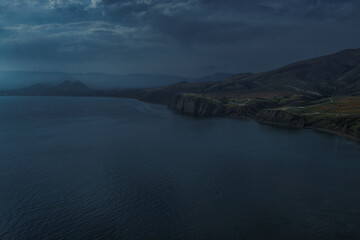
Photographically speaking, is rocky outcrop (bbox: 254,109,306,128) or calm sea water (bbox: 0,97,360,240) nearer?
calm sea water (bbox: 0,97,360,240)

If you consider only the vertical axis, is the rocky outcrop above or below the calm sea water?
above

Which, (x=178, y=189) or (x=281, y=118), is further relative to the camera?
(x=281, y=118)

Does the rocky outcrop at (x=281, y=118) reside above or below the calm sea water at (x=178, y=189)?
above

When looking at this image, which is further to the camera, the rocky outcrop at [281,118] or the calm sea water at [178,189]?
the rocky outcrop at [281,118]

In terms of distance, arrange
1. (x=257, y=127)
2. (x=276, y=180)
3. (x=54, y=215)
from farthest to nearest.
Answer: (x=257, y=127)
(x=276, y=180)
(x=54, y=215)

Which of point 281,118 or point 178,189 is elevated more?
point 281,118

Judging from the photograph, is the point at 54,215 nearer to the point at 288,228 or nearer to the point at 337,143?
the point at 288,228

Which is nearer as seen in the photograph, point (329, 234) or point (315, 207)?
point (329, 234)

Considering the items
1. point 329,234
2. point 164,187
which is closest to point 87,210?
point 164,187
